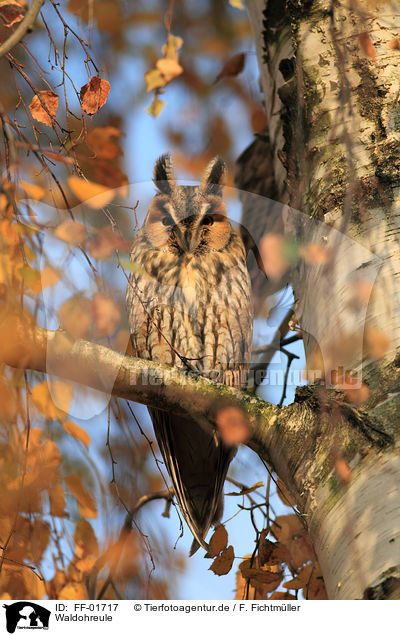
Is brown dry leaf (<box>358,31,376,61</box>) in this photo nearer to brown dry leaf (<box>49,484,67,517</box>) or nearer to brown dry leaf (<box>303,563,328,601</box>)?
brown dry leaf (<box>303,563,328,601</box>)

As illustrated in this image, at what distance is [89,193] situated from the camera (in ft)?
5.62

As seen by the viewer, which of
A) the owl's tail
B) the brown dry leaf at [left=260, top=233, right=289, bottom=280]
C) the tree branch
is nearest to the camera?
the tree branch

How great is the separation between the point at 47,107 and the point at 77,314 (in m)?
0.54

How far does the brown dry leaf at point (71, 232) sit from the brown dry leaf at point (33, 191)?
0.17m

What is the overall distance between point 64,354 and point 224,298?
102 cm

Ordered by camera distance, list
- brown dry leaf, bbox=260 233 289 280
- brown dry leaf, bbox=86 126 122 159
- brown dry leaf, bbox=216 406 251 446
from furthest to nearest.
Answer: brown dry leaf, bbox=86 126 122 159
brown dry leaf, bbox=260 233 289 280
brown dry leaf, bbox=216 406 251 446

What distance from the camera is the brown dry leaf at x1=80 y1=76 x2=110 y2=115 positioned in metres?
1.50

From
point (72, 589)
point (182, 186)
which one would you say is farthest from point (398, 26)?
point (72, 589)

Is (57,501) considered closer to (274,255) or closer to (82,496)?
(82,496)

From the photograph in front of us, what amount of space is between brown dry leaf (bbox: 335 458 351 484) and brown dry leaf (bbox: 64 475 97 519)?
4.02 ft

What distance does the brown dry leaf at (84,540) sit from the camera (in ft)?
6.56

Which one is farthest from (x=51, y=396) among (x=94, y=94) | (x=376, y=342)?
(x=376, y=342)

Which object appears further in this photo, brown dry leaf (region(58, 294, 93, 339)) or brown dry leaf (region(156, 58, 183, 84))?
brown dry leaf (region(156, 58, 183, 84))
